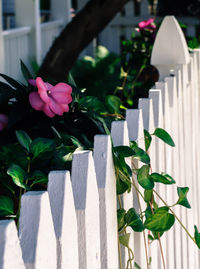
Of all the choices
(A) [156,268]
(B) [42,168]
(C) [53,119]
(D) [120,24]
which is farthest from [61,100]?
(D) [120,24]

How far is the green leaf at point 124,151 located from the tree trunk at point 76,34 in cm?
418

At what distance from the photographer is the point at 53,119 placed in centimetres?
167

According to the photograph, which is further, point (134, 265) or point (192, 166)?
point (192, 166)

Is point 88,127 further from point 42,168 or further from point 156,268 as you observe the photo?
point 156,268

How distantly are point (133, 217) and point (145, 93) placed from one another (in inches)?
55.7

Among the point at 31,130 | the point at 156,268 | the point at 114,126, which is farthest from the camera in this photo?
the point at 156,268

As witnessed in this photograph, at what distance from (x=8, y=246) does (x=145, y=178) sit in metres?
0.72

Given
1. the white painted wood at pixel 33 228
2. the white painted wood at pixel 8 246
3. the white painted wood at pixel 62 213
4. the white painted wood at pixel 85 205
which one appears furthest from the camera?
the white painted wood at pixel 85 205

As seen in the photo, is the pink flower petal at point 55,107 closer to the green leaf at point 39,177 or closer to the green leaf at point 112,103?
the green leaf at point 39,177

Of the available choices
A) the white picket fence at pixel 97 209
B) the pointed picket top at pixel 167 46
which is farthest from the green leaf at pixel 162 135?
the pointed picket top at pixel 167 46

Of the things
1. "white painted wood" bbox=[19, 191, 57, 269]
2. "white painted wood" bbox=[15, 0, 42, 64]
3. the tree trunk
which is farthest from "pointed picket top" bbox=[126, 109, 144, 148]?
A: "white painted wood" bbox=[15, 0, 42, 64]

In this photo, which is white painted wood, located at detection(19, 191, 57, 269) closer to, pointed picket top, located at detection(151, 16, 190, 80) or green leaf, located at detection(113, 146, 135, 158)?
green leaf, located at detection(113, 146, 135, 158)

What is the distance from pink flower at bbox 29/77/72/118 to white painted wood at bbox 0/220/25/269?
77 cm

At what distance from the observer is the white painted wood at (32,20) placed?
6730 millimetres
